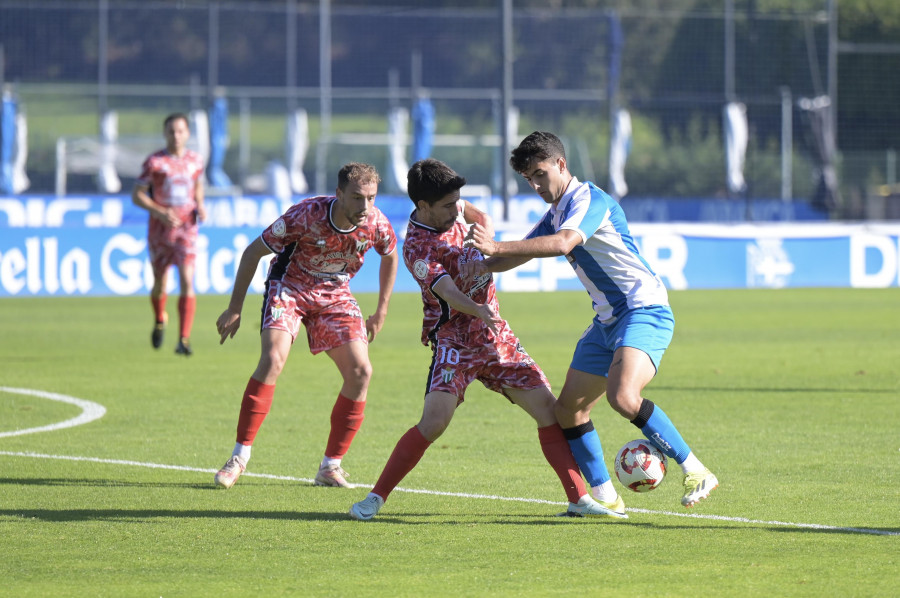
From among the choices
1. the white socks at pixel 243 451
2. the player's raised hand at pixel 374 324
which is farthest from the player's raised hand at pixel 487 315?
the white socks at pixel 243 451

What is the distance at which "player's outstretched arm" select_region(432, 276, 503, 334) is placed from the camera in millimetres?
6367

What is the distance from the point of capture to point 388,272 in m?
7.93

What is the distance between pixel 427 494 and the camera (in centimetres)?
738

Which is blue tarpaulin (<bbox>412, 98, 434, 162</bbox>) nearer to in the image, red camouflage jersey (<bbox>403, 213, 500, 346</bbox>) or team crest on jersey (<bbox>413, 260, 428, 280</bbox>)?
red camouflage jersey (<bbox>403, 213, 500, 346</bbox>)

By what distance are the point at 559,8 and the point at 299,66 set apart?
572 inches

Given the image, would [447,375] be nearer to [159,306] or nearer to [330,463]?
[330,463]

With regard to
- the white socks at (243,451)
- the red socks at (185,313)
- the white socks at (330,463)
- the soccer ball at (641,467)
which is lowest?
the white socks at (330,463)

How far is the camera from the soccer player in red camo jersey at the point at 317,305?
7.64 meters

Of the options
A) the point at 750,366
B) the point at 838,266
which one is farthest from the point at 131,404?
the point at 838,266

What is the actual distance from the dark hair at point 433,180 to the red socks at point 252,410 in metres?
1.69

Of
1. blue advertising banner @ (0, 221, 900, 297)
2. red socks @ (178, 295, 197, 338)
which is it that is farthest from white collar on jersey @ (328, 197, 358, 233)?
blue advertising banner @ (0, 221, 900, 297)

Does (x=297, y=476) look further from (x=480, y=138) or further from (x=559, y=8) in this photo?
(x=559, y=8)

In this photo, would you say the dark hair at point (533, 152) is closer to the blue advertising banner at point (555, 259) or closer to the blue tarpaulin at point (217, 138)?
the blue advertising banner at point (555, 259)

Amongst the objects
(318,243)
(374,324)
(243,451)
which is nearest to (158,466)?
(243,451)
